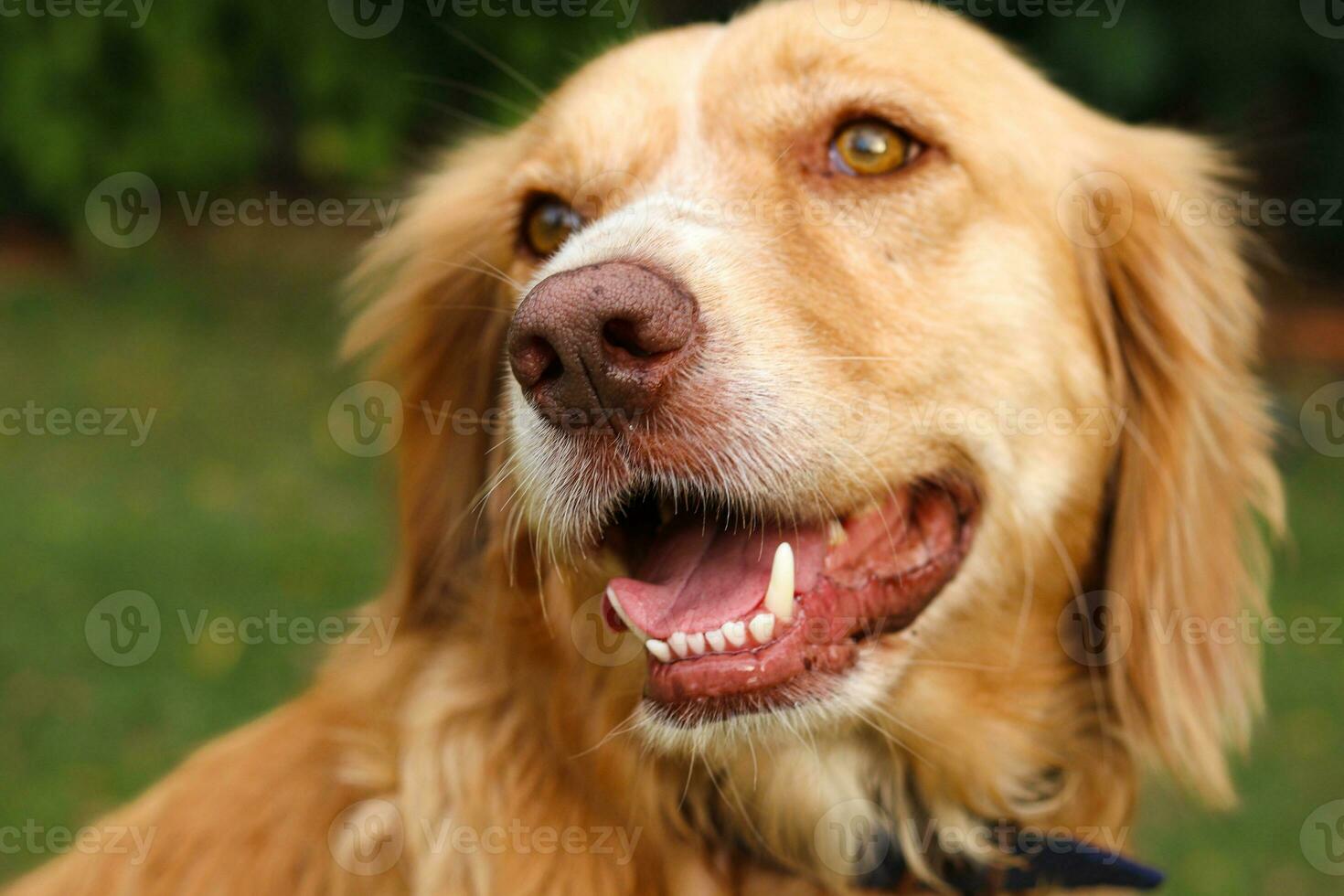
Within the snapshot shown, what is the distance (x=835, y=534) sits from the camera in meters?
2.36

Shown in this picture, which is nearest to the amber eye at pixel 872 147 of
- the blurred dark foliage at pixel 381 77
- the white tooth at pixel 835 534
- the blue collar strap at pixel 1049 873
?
the white tooth at pixel 835 534

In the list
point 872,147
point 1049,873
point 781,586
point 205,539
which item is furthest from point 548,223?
point 205,539

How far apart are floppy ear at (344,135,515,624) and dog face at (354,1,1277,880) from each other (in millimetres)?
12

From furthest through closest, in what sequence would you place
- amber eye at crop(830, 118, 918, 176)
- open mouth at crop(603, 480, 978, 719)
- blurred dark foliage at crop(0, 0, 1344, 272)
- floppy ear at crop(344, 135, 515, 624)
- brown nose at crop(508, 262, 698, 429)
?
1. blurred dark foliage at crop(0, 0, 1344, 272)
2. floppy ear at crop(344, 135, 515, 624)
3. amber eye at crop(830, 118, 918, 176)
4. open mouth at crop(603, 480, 978, 719)
5. brown nose at crop(508, 262, 698, 429)

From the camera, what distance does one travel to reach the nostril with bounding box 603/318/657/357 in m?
1.99

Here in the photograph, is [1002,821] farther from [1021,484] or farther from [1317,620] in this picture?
[1317,620]

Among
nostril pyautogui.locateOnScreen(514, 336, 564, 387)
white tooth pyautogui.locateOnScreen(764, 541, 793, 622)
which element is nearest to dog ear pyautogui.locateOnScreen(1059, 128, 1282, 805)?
white tooth pyautogui.locateOnScreen(764, 541, 793, 622)

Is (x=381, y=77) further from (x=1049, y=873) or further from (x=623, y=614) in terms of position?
(x=1049, y=873)

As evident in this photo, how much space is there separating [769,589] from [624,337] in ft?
1.64

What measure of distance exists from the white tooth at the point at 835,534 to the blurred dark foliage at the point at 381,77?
6.29 metres

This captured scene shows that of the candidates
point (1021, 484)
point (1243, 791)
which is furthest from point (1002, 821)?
point (1243, 791)

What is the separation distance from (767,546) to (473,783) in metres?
0.71

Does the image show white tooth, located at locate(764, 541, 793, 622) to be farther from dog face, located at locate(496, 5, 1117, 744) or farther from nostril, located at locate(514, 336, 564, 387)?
nostril, located at locate(514, 336, 564, 387)

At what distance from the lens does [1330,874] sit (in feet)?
15.7
